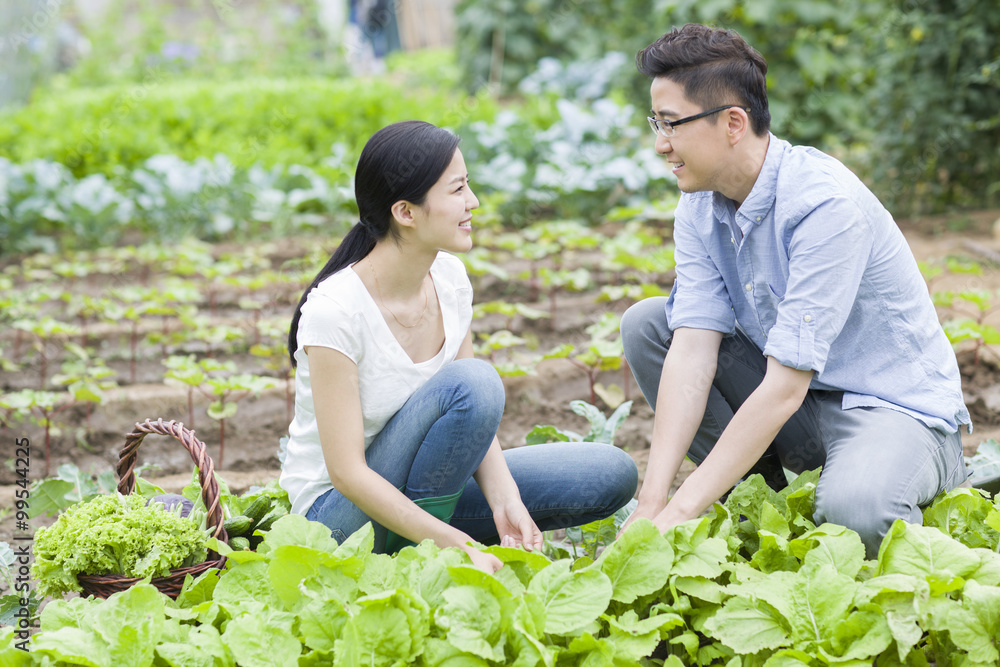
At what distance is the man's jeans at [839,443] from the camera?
159cm

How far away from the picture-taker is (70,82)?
11.0 meters

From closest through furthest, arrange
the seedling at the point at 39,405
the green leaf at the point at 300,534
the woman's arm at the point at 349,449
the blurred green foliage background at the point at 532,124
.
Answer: the green leaf at the point at 300,534
the woman's arm at the point at 349,449
the seedling at the point at 39,405
the blurred green foliage background at the point at 532,124

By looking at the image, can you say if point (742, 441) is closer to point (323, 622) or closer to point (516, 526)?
point (516, 526)

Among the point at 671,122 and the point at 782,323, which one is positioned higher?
the point at 671,122

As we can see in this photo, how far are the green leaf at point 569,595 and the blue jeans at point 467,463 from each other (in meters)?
0.36

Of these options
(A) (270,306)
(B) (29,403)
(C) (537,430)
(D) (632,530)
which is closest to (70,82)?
(A) (270,306)

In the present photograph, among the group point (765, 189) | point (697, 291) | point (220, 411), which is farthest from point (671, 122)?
point (220, 411)

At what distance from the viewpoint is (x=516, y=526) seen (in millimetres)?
1751

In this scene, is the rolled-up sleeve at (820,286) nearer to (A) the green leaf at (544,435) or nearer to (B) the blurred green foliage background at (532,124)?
(A) the green leaf at (544,435)

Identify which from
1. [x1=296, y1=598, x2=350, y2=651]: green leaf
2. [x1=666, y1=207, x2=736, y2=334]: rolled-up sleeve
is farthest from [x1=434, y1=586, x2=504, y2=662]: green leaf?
[x1=666, y1=207, x2=736, y2=334]: rolled-up sleeve

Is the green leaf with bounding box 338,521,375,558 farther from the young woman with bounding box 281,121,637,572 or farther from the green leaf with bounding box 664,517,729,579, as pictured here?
the green leaf with bounding box 664,517,729,579

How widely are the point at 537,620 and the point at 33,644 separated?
759mm

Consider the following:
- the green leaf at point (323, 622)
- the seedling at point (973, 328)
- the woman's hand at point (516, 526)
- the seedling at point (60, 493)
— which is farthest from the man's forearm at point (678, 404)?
the seedling at point (60, 493)

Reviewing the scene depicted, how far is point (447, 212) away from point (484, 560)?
65cm
